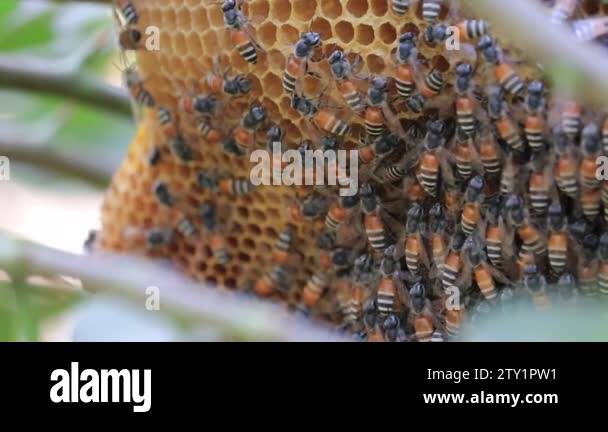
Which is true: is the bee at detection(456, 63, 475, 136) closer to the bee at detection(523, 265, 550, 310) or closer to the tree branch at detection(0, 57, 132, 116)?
the bee at detection(523, 265, 550, 310)

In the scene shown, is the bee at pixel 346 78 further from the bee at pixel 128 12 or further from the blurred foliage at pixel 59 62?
the blurred foliage at pixel 59 62

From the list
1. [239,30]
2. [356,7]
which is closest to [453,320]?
[356,7]

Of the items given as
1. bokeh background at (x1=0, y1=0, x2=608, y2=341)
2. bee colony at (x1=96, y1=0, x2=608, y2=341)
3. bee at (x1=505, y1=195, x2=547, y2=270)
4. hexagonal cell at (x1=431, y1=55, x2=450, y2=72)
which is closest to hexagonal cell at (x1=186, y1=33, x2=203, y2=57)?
bee colony at (x1=96, y1=0, x2=608, y2=341)

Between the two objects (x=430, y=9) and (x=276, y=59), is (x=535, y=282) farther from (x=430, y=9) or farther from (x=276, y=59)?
(x=276, y=59)

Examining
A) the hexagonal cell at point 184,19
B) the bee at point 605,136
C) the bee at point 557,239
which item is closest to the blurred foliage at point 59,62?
the hexagonal cell at point 184,19

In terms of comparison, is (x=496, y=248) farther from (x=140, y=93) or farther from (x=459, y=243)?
(x=140, y=93)

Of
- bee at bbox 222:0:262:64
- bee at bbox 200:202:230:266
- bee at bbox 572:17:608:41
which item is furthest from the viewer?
bee at bbox 200:202:230:266
